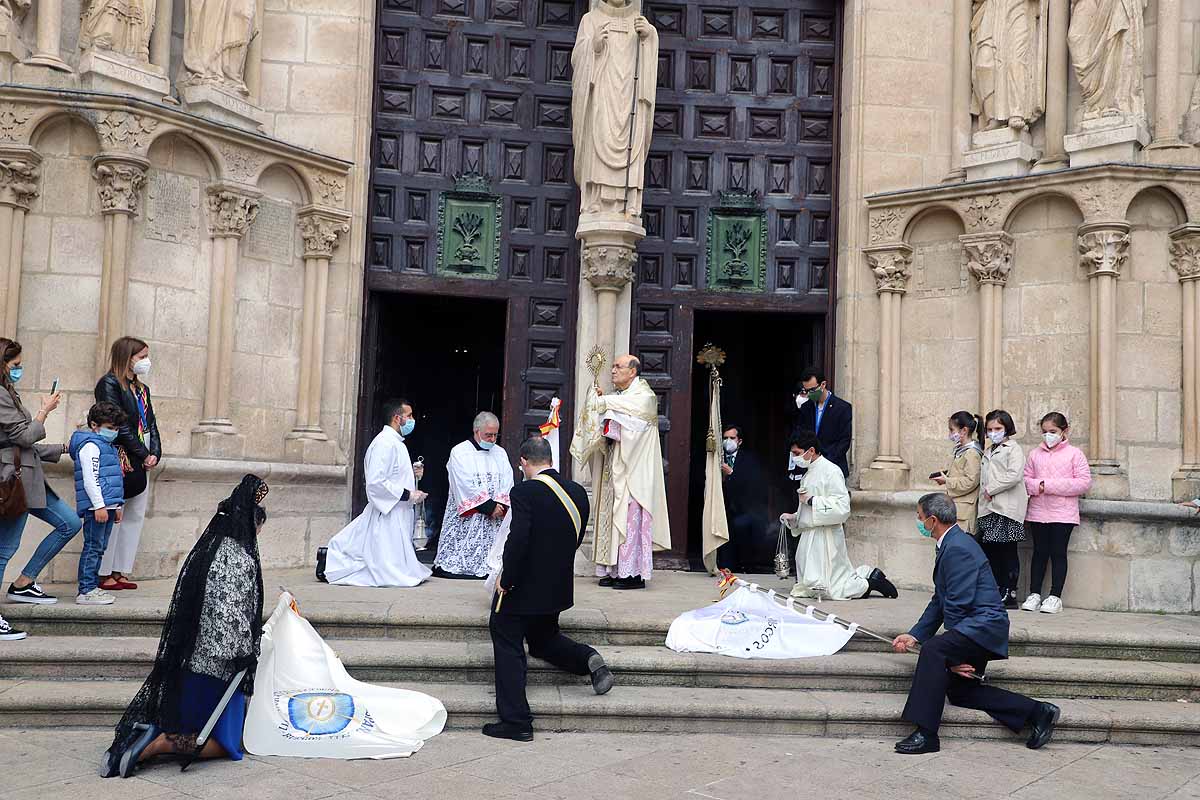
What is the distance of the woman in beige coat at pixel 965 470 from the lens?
361 inches

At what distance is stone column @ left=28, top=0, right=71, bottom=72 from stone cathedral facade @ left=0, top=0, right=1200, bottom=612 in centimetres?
2

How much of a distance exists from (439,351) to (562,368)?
A: 155 inches

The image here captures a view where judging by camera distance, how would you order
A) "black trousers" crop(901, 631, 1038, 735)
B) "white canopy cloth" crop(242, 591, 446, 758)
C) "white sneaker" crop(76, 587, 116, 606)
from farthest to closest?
"white sneaker" crop(76, 587, 116, 606), "black trousers" crop(901, 631, 1038, 735), "white canopy cloth" crop(242, 591, 446, 758)

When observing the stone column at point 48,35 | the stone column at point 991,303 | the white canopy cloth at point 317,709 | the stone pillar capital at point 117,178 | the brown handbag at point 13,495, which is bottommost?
the white canopy cloth at point 317,709

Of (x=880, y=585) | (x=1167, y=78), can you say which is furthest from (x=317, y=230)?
(x=1167, y=78)

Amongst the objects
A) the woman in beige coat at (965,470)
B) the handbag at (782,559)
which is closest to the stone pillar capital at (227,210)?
the handbag at (782,559)

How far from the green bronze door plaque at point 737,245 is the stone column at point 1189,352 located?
3873 millimetres

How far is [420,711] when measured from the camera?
6180mm

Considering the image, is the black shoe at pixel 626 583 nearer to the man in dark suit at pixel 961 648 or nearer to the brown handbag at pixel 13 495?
the man in dark suit at pixel 961 648

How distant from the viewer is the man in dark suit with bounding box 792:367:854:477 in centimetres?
1025

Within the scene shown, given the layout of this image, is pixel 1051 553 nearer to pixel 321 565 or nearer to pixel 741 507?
pixel 741 507

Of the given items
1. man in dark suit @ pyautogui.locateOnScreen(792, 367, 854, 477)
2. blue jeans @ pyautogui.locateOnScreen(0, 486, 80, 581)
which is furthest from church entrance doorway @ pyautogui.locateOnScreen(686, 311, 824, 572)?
blue jeans @ pyautogui.locateOnScreen(0, 486, 80, 581)

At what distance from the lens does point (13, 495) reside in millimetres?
7156

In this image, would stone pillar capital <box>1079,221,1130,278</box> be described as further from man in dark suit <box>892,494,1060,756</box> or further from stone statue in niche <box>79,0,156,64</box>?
stone statue in niche <box>79,0,156,64</box>
